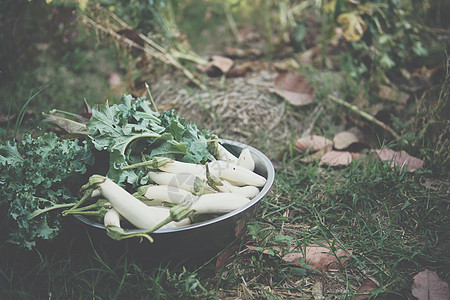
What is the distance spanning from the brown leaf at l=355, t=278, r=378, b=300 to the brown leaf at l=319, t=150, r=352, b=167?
2.50ft

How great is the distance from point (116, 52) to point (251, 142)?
44.8 inches

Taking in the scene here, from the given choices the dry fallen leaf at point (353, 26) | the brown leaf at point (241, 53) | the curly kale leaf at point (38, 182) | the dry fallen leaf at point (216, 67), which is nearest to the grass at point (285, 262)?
the curly kale leaf at point (38, 182)

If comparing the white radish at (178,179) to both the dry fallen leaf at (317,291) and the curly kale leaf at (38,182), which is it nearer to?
the curly kale leaf at (38,182)

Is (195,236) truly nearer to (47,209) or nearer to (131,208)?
(131,208)

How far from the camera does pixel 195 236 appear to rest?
3.93ft

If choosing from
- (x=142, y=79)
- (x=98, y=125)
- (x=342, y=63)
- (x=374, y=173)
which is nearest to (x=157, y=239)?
(x=98, y=125)

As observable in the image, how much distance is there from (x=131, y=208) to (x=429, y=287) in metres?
1.03

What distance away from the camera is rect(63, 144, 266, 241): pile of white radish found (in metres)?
1.20

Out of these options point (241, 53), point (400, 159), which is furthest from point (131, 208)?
point (241, 53)

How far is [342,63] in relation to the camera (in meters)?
2.63

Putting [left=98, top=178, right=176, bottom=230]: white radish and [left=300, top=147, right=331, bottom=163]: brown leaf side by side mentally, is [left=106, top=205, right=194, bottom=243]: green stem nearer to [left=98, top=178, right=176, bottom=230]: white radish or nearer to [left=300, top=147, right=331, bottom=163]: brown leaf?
[left=98, top=178, right=176, bottom=230]: white radish

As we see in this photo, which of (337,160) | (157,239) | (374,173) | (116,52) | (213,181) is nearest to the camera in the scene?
(157,239)

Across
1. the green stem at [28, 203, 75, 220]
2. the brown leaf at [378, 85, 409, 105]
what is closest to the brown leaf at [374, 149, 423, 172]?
the brown leaf at [378, 85, 409, 105]

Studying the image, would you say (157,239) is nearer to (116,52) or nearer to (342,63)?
(116,52)
